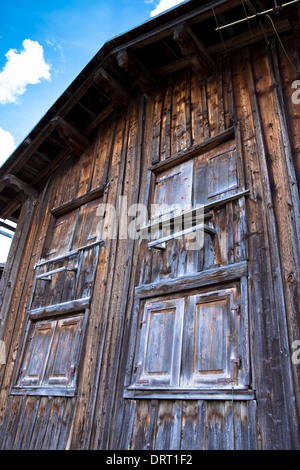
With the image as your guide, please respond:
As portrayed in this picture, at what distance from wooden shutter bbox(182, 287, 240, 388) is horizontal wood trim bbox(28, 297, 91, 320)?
6.83 feet

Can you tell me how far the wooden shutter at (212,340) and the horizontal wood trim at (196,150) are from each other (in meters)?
2.38

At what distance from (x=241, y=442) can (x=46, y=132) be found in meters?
7.01

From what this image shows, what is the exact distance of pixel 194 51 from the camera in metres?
6.12

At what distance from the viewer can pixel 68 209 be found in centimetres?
805

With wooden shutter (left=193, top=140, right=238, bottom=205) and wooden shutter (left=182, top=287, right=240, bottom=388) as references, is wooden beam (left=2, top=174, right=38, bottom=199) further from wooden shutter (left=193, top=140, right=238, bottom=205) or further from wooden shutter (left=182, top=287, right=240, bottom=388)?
wooden shutter (left=182, top=287, right=240, bottom=388)

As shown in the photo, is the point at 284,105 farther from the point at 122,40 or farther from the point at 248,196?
the point at 122,40

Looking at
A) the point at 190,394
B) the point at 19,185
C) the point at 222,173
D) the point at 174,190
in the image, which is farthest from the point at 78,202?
the point at 190,394

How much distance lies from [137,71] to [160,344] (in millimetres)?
4936

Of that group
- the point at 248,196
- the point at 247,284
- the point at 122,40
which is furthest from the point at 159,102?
the point at 247,284

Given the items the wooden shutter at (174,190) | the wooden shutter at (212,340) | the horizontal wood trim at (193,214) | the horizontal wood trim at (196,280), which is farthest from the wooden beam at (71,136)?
the wooden shutter at (212,340)

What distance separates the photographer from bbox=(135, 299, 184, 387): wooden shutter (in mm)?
4594

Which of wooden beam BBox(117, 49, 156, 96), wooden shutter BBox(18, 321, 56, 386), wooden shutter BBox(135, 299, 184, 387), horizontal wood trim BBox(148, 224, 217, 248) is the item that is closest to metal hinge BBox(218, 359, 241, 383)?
wooden shutter BBox(135, 299, 184, 387)

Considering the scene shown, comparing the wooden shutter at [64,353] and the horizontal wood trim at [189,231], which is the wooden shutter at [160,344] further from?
the wooden shutter at [64,353]

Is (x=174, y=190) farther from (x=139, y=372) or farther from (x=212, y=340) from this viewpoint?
(x=139, y=372)
